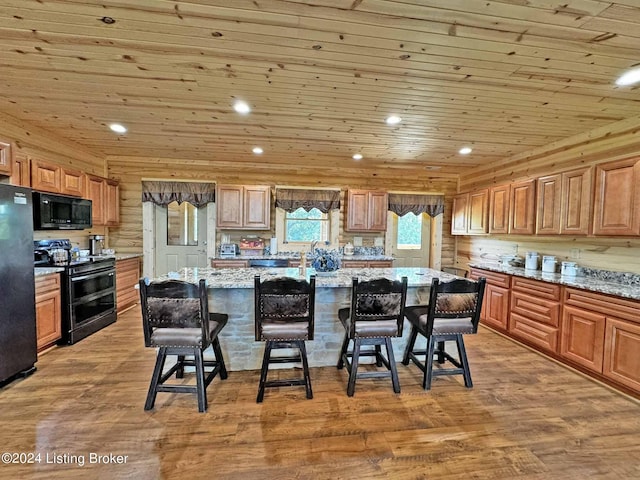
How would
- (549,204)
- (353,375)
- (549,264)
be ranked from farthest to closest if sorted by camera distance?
(549,264), (549,204), (353,375)

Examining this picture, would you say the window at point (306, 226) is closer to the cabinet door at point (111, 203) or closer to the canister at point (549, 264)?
the cabinet door at point (111, 203)

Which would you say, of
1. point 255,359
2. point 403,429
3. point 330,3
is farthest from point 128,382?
point 330,3

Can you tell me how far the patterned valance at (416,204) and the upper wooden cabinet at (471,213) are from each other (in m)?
0.33

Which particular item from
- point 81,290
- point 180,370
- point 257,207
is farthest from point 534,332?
point 81,290

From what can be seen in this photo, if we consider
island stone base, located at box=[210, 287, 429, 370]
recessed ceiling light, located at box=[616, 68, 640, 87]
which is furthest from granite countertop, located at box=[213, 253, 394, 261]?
recessed ceiling light, located at box=[616, 68, 640, 87]

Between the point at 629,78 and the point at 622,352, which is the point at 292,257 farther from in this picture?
the point at 629,78

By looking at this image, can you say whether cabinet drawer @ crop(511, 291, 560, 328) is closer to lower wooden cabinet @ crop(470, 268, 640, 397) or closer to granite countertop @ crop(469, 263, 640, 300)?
lower wooden cabinet @ crop(470, 268, 640, 397)

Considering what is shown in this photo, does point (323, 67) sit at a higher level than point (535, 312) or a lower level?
higher

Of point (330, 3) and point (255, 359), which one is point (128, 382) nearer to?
point (255, 359)

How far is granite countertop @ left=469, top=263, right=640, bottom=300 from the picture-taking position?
2.69 m

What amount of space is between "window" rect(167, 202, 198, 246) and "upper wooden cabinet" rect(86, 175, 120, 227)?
2.73ft

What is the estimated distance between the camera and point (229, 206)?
5.35m

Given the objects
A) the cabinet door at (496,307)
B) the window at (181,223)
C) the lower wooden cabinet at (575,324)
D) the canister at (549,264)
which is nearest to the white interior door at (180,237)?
the window at (181,223)

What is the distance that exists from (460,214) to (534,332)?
2523 millimetres
